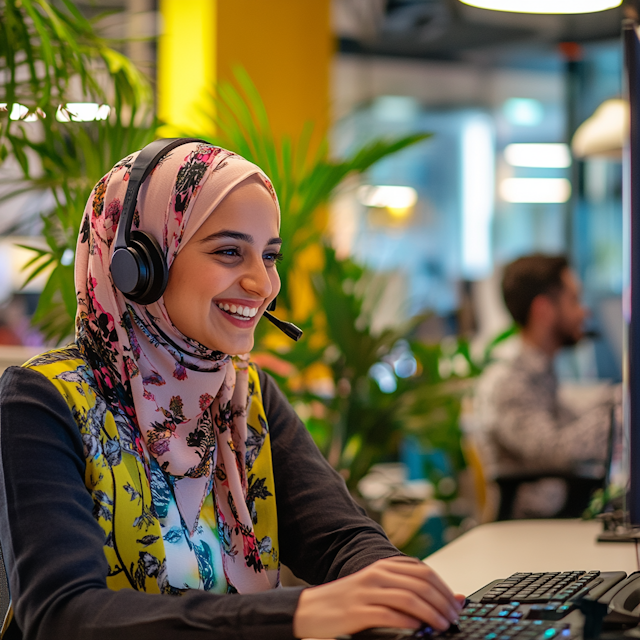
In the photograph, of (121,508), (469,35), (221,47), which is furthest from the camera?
(469,35)

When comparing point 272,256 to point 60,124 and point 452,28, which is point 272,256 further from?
point 452,28

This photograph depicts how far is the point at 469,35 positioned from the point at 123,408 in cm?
628

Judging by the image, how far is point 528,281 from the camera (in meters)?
3.39

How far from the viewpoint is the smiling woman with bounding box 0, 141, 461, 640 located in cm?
88

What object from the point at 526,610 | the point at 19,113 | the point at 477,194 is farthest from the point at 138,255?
the point at 477,194

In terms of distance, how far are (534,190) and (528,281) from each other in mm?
4771

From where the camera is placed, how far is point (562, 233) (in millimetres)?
7551

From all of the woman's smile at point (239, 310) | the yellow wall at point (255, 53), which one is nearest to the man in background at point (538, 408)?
the yellow wall at point (255, 53)

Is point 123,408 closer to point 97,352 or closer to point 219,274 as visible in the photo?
point 97,352

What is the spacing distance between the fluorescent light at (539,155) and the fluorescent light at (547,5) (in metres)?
6.00

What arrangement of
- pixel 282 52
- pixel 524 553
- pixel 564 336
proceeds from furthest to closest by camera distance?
pixel 282 52
pixel 564 336
pixel 524 553

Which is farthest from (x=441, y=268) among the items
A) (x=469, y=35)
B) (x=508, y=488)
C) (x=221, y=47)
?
(x=508, y=488)

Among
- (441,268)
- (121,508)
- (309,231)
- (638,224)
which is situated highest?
(638,224)

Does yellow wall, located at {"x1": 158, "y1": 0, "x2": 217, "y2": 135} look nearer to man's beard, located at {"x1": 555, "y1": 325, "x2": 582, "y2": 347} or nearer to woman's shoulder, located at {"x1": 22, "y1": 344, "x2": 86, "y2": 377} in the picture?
man's beard, located at {"x1": 555, "y1": 325, "x2": 582, "y2": 347}
